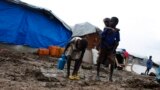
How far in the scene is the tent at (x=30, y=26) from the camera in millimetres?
18356

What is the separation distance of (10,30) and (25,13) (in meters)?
1.49

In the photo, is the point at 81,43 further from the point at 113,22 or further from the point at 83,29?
the point at 83,29

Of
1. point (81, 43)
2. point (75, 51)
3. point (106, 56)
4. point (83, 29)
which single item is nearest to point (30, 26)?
point (83, 29)

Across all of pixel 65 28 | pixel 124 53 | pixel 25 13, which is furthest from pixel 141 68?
pixel 25 13

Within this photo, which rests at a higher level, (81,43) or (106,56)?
(81,43)

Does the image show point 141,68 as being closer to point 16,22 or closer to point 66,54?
point 16,22

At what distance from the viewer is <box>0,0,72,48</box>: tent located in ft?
60.2

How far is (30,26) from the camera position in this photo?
19.4 meters

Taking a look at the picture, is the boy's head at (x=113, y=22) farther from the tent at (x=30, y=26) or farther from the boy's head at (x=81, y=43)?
the tent at (x=30, y=26)

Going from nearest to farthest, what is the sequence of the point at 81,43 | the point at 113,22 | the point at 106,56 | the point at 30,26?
the point at 81,43
the point at 113,22
the point at 106,56
the point at 30,26

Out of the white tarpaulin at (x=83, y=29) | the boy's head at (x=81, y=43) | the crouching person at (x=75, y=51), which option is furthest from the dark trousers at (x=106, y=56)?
the white tarpaulin at (x=83, y=29)

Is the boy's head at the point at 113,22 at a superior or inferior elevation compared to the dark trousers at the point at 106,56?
superior

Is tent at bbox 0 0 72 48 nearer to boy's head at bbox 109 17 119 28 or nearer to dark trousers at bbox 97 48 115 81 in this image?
dark trousers at bbox 97 48 115 81

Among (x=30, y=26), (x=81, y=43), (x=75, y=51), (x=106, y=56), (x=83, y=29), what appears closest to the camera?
(x=81, y=43)
